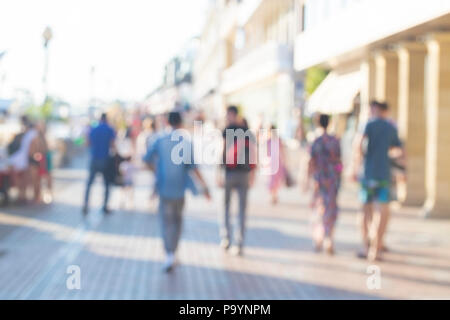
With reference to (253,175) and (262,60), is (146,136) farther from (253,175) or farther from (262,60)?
(262,60)

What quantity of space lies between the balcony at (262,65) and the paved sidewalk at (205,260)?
16580mm

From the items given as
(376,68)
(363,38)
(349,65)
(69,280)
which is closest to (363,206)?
(69,280)

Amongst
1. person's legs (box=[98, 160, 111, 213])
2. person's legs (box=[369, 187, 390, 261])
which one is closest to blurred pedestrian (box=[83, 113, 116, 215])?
person's legs (box=[98, 160, 111, 213])

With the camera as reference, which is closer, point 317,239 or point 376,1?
point 317,239

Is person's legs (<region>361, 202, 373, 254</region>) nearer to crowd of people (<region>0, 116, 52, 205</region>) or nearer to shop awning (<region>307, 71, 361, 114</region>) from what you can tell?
crowd of people (<region>0, 116, 52, 205</region>)

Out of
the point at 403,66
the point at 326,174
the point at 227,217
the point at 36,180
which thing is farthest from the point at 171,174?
the point at 403,66

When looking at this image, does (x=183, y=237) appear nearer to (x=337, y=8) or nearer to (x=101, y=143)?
(x=101, y=143)

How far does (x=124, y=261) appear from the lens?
9.23m

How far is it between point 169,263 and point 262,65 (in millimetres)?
26455

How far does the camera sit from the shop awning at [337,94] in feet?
64.7

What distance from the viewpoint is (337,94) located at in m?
20.7

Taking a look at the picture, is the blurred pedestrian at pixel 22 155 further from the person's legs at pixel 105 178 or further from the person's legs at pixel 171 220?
the person's legs at pixel 171 220

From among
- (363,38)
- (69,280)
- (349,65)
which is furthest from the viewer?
(349,65)

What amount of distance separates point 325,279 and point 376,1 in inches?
315
